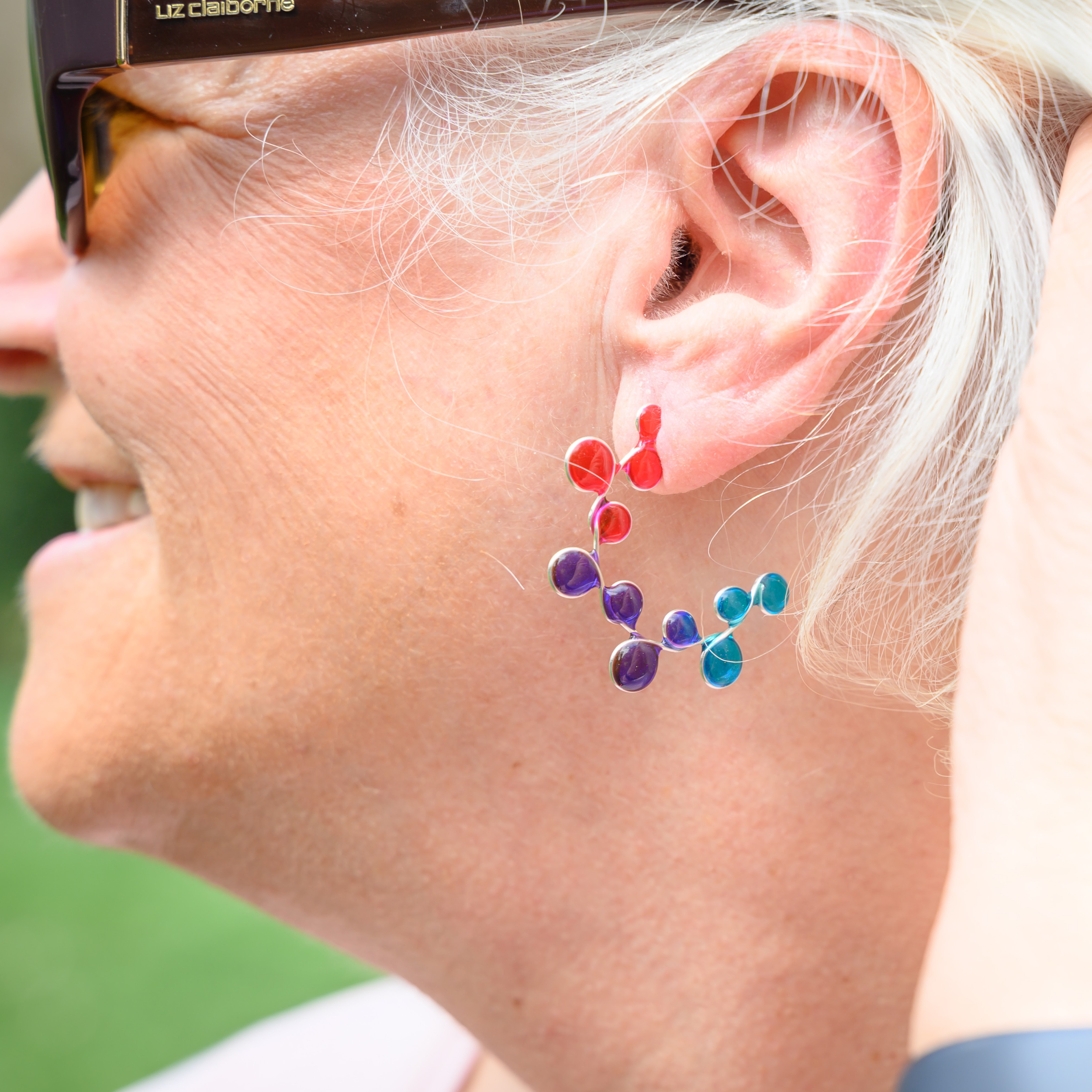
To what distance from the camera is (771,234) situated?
2.58 feet

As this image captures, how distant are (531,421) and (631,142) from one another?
0.24 meters

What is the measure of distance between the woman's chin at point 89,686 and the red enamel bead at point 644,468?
52cm

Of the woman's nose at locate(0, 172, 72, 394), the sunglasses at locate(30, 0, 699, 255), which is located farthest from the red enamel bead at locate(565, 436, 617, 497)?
the woman's nose at locate(0, 172, 72, 394)

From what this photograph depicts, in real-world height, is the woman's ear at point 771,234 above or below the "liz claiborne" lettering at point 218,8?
below

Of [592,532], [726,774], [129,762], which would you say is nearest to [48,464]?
[129,762]

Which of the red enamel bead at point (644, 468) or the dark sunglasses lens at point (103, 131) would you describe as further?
the dark sunglasses lens at point (103, 131)

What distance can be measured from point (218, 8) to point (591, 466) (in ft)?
1.58

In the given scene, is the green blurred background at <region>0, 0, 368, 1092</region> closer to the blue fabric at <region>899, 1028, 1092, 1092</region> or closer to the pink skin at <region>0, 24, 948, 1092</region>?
the pink skin at <region>0, 24, 948, 1092</region>

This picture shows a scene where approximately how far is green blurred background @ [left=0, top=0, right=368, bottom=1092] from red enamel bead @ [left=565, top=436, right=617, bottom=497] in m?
1.80

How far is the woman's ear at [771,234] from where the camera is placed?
0.74 metres

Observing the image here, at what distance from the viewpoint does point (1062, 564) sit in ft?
1.84

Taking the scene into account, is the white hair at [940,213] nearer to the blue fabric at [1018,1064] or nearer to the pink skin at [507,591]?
the pink skin at [507,591]

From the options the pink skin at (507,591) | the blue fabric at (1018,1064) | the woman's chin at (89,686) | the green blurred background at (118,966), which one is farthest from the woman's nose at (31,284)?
the green blurred background at (118,966)

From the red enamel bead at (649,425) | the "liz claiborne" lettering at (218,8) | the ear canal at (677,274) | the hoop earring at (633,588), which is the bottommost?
the hoop earring at (633,588)
